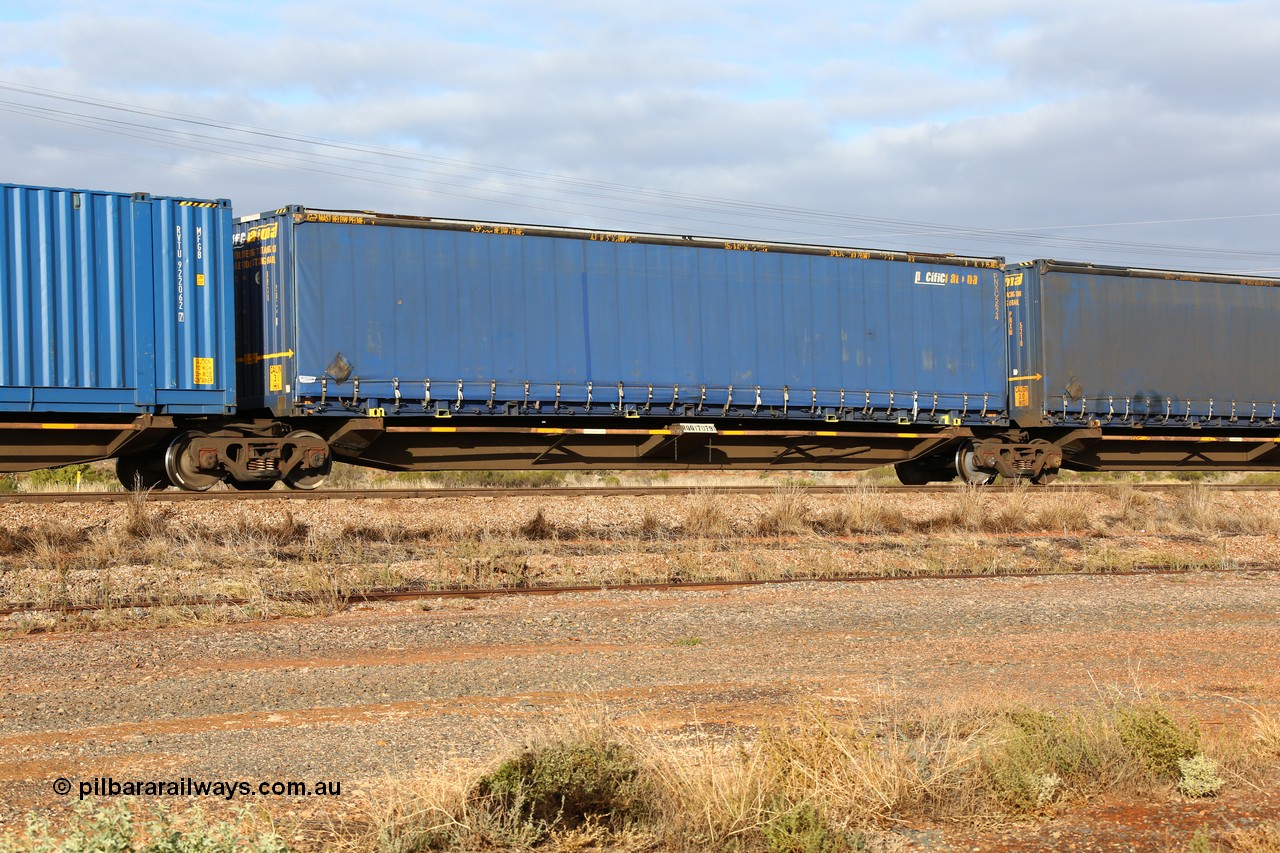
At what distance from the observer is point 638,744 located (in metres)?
5.30

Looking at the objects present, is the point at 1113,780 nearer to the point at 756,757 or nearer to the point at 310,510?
the point at 756,757

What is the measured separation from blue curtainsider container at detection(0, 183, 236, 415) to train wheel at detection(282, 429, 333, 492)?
42.0 inches

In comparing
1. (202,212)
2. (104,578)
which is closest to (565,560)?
(104,578)

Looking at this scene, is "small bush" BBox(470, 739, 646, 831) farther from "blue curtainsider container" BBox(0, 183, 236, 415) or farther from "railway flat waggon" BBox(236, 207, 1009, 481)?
"railway flat waggon" BBox(236, 207, 1009, 481)

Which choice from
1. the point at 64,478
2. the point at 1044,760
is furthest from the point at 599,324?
the point at 64,478

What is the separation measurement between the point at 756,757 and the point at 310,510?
34.5 ft

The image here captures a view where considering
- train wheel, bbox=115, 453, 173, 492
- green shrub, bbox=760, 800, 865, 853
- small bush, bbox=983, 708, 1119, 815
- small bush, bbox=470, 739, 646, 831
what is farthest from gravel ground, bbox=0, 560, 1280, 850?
train wheel, bbox=115, 453, 173, 492

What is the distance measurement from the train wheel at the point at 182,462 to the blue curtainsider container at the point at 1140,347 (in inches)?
528

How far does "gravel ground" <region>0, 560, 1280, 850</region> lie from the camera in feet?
17.4

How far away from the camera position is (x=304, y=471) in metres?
16.4

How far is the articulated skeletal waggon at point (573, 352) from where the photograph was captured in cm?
1479

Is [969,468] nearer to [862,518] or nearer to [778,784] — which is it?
[862,518]

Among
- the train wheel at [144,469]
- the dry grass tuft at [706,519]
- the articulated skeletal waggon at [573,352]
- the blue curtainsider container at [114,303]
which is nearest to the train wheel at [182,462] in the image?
the articulated skeletal waggon at [573,352]

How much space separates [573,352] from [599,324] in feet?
1.99
